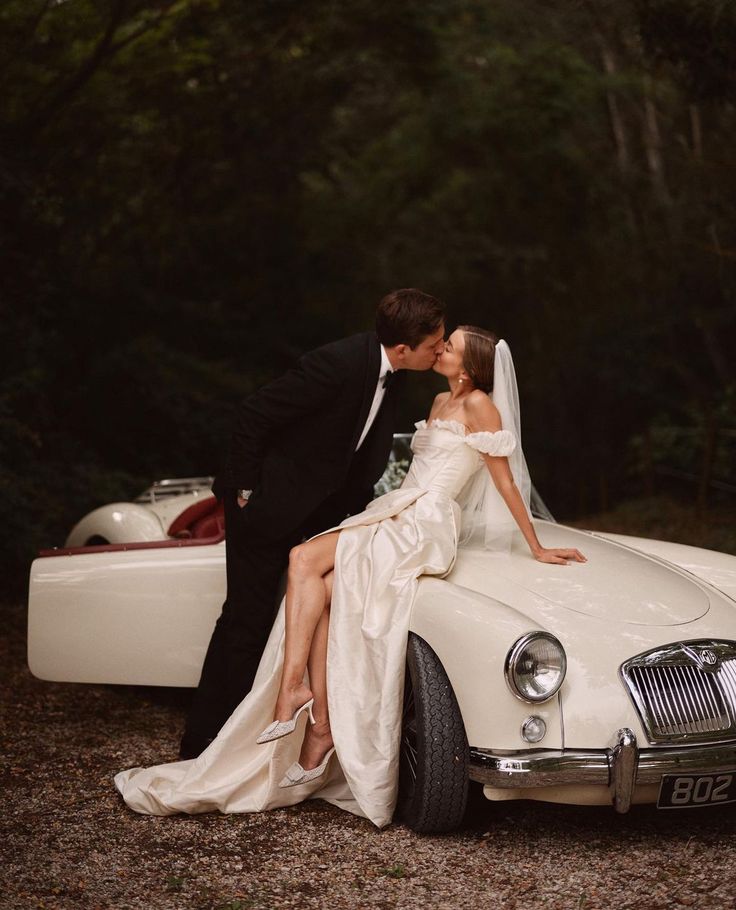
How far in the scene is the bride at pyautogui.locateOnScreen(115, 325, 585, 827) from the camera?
3787mm

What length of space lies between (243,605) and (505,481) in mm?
1184

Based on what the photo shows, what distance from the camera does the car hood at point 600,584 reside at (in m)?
3.77

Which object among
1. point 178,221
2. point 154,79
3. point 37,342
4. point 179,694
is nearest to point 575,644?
point 179,694

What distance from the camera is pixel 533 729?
341 cm

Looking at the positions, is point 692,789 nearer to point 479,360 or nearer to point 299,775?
point 299,775

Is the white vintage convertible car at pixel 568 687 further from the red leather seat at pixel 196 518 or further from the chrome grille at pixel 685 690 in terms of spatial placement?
the red leather seat at pixel 196 518

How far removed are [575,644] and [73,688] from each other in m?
3.28

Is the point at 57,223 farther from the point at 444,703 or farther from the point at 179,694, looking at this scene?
the point at 444,703

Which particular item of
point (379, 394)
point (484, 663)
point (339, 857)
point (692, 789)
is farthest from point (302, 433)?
point (692, 789)

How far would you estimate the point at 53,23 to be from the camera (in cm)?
1015

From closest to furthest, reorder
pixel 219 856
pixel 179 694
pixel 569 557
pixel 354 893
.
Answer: pixel 354 893 < pixel 219 856 < pixel 569 557 < pixel 179 694

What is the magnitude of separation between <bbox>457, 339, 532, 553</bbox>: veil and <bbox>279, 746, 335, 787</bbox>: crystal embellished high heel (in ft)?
3.54

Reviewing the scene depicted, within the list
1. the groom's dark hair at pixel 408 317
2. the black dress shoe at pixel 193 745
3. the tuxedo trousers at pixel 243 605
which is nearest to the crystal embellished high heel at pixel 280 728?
the tuxedo trousers at pixel 243 605

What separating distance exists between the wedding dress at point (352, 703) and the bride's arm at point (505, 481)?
28 centimetres
